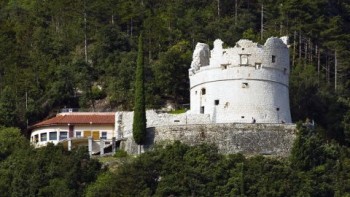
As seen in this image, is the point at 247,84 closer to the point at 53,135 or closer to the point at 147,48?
the point at 53,135

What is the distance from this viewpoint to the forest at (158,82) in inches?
3056

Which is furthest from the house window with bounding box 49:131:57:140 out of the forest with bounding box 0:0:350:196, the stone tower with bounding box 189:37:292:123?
the stone tower with bounding box 189:37:292:123

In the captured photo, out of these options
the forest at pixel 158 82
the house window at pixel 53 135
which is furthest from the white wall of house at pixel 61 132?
the forest at pixel 158 82

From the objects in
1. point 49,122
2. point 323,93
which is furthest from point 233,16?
point 49,122

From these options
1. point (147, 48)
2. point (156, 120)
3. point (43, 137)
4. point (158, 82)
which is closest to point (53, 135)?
point (43, 137)

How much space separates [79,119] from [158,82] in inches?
307

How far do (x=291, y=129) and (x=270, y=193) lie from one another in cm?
594

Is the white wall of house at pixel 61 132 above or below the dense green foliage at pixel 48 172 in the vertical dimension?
above

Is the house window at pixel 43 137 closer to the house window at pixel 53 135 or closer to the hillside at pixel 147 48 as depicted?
the house window at pixel 53 135

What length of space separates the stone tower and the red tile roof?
6640 mm

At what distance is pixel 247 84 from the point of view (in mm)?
83062

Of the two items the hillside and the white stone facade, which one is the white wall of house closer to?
the white stone facade

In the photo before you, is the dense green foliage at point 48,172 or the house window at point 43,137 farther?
the house window at point 43,137

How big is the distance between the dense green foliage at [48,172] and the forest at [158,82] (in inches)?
3.0
